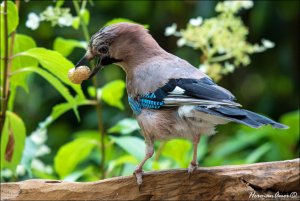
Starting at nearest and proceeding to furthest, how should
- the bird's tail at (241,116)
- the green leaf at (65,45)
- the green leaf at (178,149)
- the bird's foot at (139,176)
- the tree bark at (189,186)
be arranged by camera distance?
1. the bird's tail at (241,116)
2. the tree bark at (189,186)
3. the bird's foot at (139,176)
4. the green leaf at (65,45)
5. the green leaf at (178,149)

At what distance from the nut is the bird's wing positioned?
281mm

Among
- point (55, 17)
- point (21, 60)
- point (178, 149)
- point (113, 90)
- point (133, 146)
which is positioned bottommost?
point (178, 149)

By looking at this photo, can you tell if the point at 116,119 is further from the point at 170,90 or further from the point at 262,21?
the point at 170,90

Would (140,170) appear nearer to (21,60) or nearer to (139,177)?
(139,177)

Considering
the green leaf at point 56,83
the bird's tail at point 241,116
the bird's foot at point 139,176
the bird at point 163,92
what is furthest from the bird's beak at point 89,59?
the bird's tail at point 241,116

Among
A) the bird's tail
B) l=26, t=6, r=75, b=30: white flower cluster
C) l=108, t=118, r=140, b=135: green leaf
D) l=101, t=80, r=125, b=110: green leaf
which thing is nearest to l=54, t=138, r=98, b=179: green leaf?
l=108, t=118, r=140, b=135: green leaf

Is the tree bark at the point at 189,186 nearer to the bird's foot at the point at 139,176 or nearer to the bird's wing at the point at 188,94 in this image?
the bird's foot at the point at 139,176

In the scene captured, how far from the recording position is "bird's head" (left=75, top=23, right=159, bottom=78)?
10.2ft

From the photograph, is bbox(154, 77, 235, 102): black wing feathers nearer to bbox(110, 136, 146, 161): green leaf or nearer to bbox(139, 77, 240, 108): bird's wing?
bbox(139, 77, 240, 108): bird's wing

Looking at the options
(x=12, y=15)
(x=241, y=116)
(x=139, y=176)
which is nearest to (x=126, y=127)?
(x=139, y=176)

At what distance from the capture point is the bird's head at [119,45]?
10.2 ft

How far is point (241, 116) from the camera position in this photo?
2611 millimetres

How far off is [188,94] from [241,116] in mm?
304

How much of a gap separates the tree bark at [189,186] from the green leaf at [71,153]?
0.45 metres
